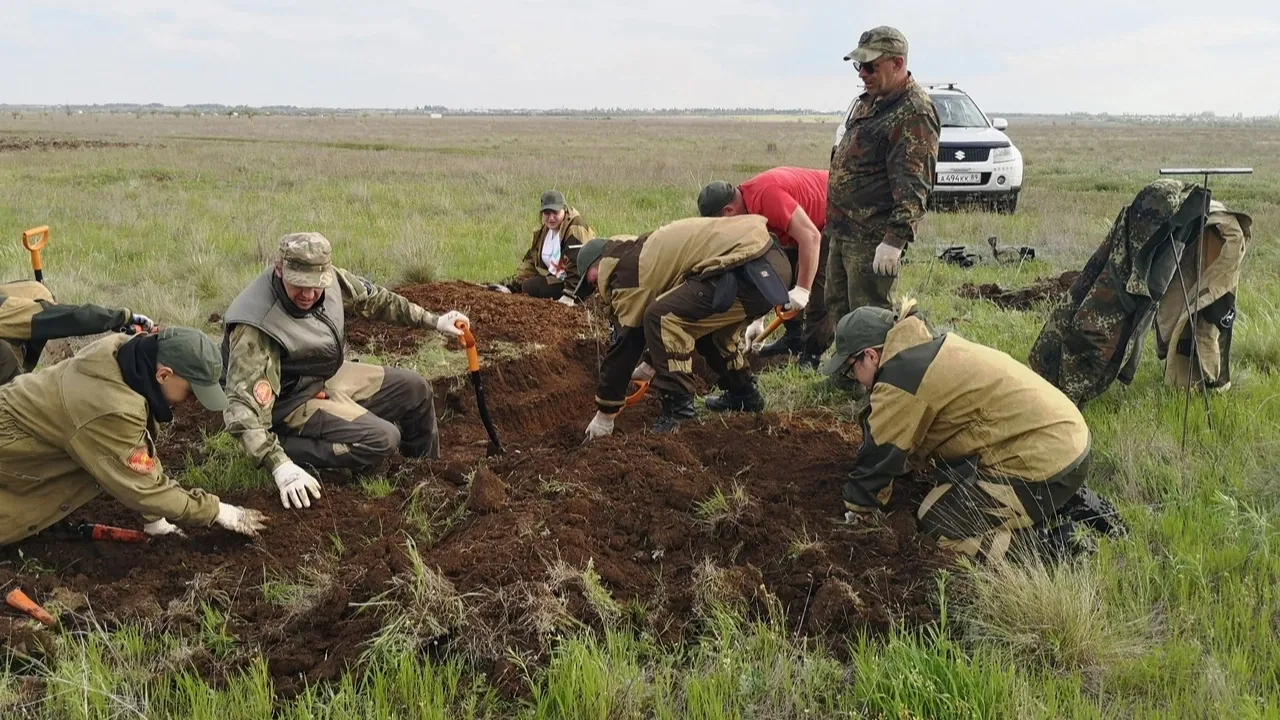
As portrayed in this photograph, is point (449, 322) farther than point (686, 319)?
Yes

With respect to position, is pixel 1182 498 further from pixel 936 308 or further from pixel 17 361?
pixel 17 361

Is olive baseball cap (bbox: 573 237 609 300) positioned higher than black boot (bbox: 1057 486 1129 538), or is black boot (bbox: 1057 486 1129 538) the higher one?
olive baseball cap (bbox: 573 237 609 300)

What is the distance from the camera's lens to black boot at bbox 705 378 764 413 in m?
5.11

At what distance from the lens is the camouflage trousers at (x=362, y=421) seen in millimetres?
4203

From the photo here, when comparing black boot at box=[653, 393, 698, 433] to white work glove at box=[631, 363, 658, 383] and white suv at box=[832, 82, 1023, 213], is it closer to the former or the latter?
white work glove at box=[631, 363, 658, 383]

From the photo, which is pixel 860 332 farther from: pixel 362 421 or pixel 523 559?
pixel 362 421

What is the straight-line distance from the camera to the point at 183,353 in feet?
10.3

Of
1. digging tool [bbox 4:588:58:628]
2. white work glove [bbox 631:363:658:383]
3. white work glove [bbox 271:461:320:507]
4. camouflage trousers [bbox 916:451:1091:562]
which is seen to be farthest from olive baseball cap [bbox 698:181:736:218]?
digging tool [bbox 4:588:58:628]

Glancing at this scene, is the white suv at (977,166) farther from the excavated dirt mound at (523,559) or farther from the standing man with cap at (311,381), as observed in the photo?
the standing man with cap at (311,381)

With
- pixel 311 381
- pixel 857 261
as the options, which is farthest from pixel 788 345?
pixel 311 381

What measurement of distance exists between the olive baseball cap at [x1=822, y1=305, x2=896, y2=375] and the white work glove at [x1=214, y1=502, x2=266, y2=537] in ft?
8.19

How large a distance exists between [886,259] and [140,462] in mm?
3855

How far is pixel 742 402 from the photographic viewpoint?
16.8 ft

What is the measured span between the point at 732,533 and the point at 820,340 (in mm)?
2935
